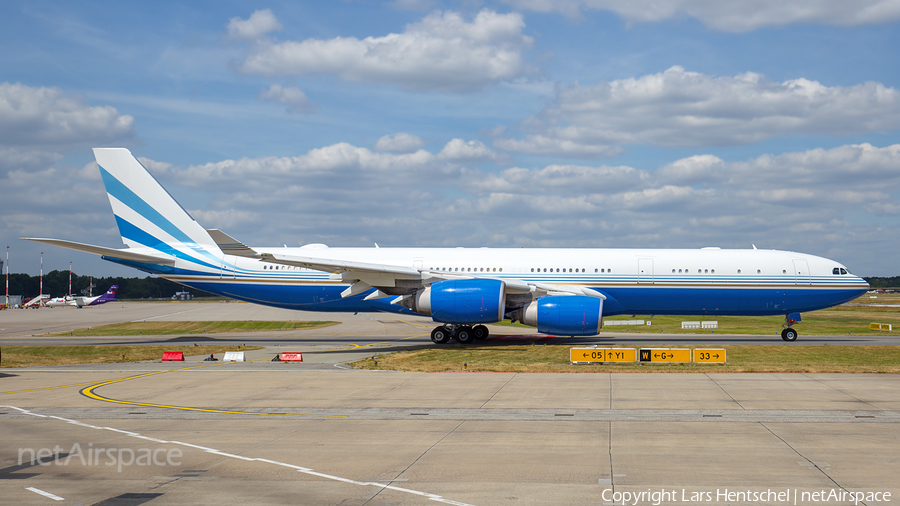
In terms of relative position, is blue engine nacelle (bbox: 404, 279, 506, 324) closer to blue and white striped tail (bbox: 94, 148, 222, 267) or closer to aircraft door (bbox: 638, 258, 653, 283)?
aircraft door (bbox: 638, 258, 653, 283)

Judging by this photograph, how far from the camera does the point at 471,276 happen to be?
102ft

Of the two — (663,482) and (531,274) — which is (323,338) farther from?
(663,482)

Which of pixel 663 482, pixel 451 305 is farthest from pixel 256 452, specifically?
pixel 451 305

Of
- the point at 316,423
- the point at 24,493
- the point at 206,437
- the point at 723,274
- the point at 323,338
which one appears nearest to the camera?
the point at 24,493

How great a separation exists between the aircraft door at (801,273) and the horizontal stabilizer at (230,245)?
25333 mm

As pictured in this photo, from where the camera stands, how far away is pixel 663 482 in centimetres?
892

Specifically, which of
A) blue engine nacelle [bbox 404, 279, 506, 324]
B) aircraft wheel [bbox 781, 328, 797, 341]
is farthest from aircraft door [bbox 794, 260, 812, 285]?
blue engine nacelle [bbox 404, 279, 506, 324]

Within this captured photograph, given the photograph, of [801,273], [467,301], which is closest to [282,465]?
[467,301]

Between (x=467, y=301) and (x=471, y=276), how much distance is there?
15.1ft

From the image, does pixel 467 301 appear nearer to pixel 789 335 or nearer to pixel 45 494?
pixel 789 335

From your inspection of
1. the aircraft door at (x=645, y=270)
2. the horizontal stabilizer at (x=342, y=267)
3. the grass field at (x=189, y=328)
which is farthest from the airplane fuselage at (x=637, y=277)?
the grass field at (x=189, y=328)

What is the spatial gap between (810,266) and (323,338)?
84.5ft

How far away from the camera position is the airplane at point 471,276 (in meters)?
27.1

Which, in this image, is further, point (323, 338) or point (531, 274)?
point (323, 338)
